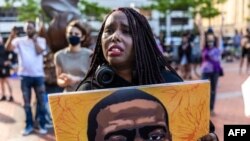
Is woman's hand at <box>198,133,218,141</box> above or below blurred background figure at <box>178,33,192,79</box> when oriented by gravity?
above

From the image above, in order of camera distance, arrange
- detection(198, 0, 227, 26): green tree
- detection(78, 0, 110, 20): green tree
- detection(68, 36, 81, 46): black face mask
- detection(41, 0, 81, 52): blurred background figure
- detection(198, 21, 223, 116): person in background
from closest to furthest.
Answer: detection(68, 36, 81, 46): black face mask, detection(198, 21, 223, 116): person in background, detection(41, 0, 81, 52): blurred background figure, detection(78, 0, 110, 20): green tree, detection(198, 0, 227, 26): green tree

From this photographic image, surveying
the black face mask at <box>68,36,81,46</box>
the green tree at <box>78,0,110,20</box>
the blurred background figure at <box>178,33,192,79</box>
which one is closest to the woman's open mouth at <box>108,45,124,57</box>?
the black face mask at <box>68,36,81,46</box>

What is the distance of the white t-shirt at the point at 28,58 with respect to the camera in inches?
227

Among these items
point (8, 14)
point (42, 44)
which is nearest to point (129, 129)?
point (42, 44)

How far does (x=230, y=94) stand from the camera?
9789 mm

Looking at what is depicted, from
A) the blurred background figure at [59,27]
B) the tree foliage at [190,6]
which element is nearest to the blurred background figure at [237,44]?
the tree foliage at [190,6]

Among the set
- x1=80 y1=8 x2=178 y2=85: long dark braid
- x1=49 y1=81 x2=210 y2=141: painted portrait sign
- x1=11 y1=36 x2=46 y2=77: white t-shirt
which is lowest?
x1=11 y1=36 x2=46 y2=77: white t-shirt

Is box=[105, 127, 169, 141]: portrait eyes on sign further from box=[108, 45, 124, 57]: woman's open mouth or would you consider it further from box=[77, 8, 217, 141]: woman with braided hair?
box=[108, 45, 124, 57]: woman's open mouth

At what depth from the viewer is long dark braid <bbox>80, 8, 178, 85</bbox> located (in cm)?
173

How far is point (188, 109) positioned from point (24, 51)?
14.7ft

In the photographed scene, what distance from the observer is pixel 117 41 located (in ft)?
5.50

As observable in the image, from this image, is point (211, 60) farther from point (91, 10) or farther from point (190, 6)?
point (190, 6)

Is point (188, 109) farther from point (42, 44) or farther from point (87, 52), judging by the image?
point (42, 44)

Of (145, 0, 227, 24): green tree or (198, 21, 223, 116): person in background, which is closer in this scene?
(198, 21, 223, 116): person in background
